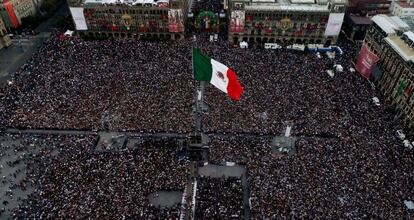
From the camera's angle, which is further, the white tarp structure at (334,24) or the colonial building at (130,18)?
the colonial building at (130,18)

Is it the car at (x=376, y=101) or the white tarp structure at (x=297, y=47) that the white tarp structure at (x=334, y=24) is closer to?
the white tarp structure at (x=297, y=47)

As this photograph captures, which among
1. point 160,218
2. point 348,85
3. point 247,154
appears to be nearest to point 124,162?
point 160,218

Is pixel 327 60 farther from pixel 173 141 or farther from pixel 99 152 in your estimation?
pixel 99 152

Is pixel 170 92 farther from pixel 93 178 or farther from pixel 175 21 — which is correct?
pixel 175 21

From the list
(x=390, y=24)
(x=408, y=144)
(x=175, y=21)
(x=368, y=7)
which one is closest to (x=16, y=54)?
(x=175, y=21)

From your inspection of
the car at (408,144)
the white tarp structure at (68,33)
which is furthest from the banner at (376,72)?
the white tarp structure at (68,33)

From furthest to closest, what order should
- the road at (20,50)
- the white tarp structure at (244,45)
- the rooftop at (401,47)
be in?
1. the white tarp structure at (244,45)
2. the road at (20,50)
3. the rooftop at (401,47)

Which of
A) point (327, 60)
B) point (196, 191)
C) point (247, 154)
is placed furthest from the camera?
point (327, 60)
